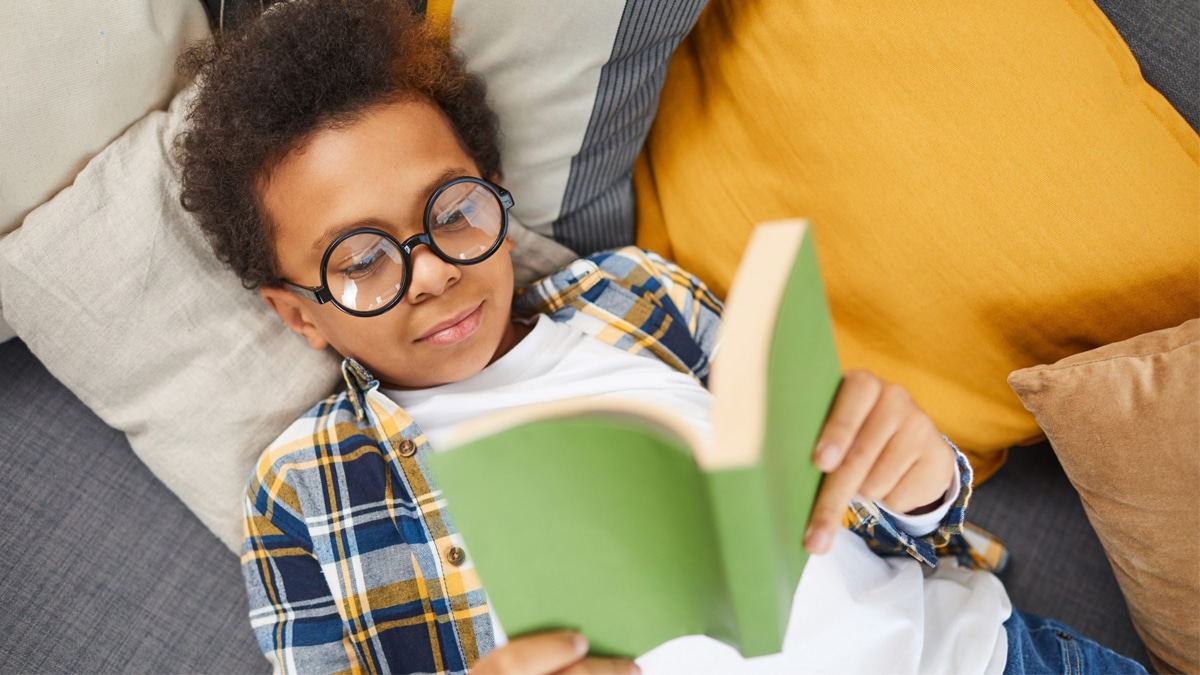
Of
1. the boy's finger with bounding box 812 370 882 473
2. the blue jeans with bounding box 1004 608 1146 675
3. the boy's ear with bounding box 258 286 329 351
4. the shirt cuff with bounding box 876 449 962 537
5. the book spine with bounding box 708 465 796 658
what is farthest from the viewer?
the boy's ear with bounding box 258 286 329 351

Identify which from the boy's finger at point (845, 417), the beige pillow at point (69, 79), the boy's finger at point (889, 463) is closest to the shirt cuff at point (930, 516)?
the boy's finger at point (889, 463)

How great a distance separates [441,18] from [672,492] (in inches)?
32.9

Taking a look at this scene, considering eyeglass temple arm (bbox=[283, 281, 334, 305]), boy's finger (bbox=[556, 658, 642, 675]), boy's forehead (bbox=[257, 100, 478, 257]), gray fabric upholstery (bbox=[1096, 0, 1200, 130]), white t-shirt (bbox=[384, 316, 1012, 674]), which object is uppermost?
gray fabric upholstery (bbox=[1096, 0, 1200, 130])

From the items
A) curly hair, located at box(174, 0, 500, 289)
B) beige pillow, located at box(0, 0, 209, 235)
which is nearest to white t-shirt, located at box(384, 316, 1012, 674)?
curly hair, located at box(174, 0, 500, 289)

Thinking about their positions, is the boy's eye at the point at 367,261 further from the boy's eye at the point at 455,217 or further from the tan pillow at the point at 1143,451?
the tan pillow at the point at 1143,451

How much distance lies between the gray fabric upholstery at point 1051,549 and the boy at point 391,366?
0.14m

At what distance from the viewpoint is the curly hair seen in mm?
1040

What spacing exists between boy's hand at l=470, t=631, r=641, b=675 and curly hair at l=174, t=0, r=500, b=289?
65 centimetres

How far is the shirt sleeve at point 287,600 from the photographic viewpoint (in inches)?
40.8

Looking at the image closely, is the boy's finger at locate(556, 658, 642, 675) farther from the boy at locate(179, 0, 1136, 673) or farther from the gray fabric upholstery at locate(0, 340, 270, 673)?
the gray fabric upholstery at locate(0, 340, 270, 673)

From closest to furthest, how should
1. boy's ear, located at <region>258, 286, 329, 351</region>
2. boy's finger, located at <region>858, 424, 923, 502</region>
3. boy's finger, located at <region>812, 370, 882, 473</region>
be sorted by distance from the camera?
boy's finger, located at <region>812, 370, 882, 473</region> → boy's finger, located at <region>858, 424, 923, 502</region> → boy's ear, located at <region>258, 286, 329, 351</region>

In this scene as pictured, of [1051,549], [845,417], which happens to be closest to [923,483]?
[845,417]

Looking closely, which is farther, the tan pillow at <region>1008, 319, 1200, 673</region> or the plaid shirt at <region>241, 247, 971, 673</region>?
the plaid shirt at <region>241, 247, 971, 673</region>

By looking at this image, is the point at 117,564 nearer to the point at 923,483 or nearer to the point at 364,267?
the point at 364,267
